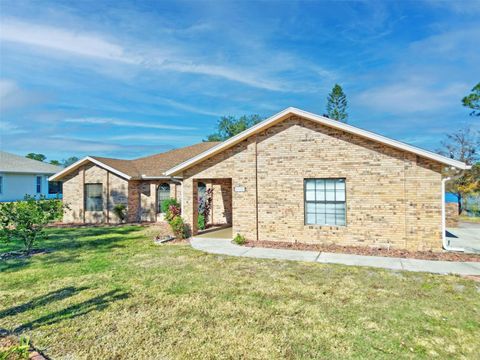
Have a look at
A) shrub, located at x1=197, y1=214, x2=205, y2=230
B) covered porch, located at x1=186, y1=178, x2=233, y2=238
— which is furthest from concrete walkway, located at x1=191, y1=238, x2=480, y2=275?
covered porch, located at x1=186, y1=178, x2=233, y2=238

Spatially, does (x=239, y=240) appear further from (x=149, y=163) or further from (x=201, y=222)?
(x=149, y=163)

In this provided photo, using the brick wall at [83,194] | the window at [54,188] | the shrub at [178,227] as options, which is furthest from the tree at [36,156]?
the shrub at [178,227]

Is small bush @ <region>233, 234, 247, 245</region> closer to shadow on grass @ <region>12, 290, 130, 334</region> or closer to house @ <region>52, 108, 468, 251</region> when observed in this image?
house @ <region>52, 108, 468, 251</region>

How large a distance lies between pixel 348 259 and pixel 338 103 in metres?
35.4

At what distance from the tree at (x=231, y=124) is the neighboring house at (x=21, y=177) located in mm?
28247

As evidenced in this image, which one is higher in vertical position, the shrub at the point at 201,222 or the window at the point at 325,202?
the window at the point at 325,202

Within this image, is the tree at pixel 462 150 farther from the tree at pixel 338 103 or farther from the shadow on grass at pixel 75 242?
the shadow on grass at pixel 75 242

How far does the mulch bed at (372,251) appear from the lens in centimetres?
891

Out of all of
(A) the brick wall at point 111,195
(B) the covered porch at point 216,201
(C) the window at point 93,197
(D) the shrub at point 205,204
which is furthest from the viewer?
(C) the window at point 93,197

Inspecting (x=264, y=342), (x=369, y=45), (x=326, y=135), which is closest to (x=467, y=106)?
(x=369, y=45)

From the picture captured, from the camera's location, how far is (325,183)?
10.8 metres

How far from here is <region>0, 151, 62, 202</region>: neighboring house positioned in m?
27.8

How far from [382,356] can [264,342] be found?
1607mm

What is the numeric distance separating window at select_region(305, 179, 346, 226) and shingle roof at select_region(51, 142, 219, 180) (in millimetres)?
9143
